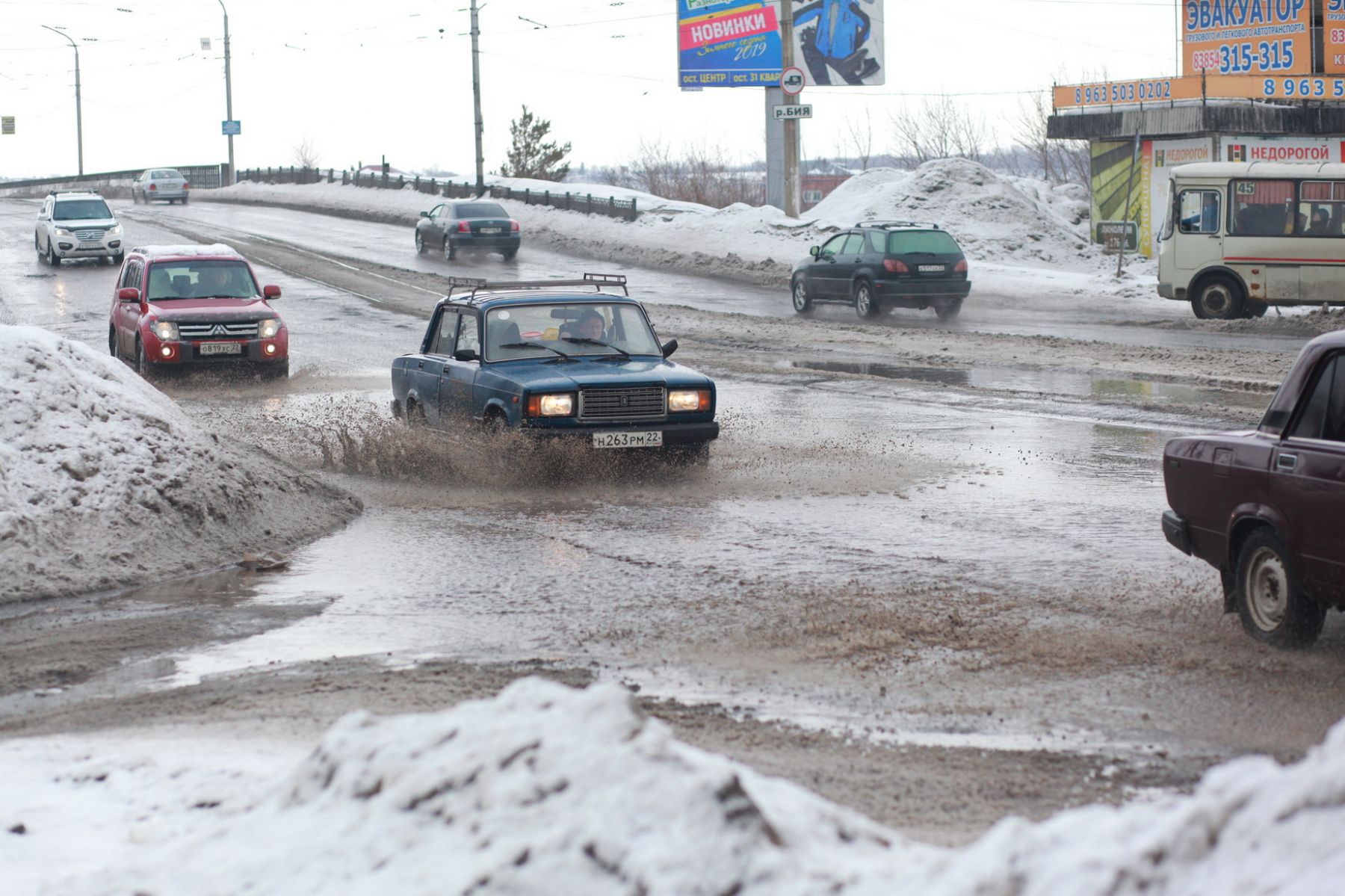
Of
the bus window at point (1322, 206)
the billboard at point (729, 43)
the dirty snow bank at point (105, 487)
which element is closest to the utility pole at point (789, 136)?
the billboard at point (729, 43)

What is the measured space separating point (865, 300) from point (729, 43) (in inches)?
841

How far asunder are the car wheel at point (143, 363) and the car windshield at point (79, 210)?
21.7m

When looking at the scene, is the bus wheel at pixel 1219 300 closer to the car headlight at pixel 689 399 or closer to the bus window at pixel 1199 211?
the bus window at pixel 1199 211

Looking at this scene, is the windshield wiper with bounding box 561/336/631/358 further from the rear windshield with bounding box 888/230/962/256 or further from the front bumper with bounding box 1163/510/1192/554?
the rear windshield with bounding box 888/230/962/256

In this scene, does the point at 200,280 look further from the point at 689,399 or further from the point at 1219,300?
the point at 1219,300

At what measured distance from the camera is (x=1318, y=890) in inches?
89.7

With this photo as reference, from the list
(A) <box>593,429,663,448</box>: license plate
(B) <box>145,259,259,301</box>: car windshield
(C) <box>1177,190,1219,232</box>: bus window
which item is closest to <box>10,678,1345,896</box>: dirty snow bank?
(A) <box>593,429,663,448</box>: license plate

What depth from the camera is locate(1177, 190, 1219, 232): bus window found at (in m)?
25.4

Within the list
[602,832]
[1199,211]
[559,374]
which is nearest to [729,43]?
[1199,211]

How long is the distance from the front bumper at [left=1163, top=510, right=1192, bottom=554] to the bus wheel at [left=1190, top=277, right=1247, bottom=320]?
19528mm

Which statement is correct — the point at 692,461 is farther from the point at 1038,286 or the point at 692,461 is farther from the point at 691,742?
the point at 1038,286

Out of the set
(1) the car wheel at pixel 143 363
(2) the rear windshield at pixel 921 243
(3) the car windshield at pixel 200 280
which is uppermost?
(2) the rear windshield at pixel 921 243

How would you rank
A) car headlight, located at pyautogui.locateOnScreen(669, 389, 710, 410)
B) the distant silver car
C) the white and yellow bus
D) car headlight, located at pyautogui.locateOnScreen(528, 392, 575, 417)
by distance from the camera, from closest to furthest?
car headlight, located at pyautogui.locateOnScreen(528, 392, 575, 417), car headlight, located at pyautogui.locateOnScreen(669, 389, 710, 410), the white and yellow bus, the distant silver car

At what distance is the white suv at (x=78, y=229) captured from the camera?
3750 centimetres
